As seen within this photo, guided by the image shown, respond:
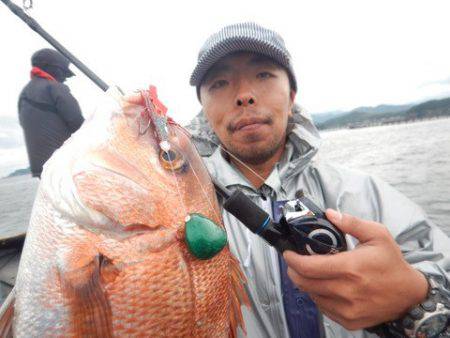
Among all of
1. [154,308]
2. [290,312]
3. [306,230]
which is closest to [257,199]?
[290,312]

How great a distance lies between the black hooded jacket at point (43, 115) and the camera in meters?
3.74

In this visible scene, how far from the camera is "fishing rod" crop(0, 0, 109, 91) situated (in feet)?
6.43

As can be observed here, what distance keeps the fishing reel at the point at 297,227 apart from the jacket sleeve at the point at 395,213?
0.82 metres

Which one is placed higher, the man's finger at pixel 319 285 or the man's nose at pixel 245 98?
the man's nose at pixel 245 98

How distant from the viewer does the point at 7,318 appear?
39.9 inches

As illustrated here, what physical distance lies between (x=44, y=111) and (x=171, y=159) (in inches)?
131

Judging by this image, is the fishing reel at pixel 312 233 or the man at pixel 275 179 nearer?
the fishing reel at pixel 312 233

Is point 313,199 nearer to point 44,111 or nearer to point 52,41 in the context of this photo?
point 52,41

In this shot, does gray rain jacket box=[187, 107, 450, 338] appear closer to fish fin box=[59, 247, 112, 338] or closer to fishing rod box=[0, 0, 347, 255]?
fishing rod box=[0, 0, 347, 255]

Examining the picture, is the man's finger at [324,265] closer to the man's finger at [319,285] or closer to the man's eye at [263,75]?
the man's finger at [319,285]

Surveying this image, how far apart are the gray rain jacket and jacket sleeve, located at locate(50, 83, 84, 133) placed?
209 centimetres

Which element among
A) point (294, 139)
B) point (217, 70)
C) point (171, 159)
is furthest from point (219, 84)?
point (171, 159)

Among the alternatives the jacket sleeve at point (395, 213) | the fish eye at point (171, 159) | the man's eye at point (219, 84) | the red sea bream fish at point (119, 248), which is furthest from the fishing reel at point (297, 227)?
the man's eye at point (219, 84)

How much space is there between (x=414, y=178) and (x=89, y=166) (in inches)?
548
